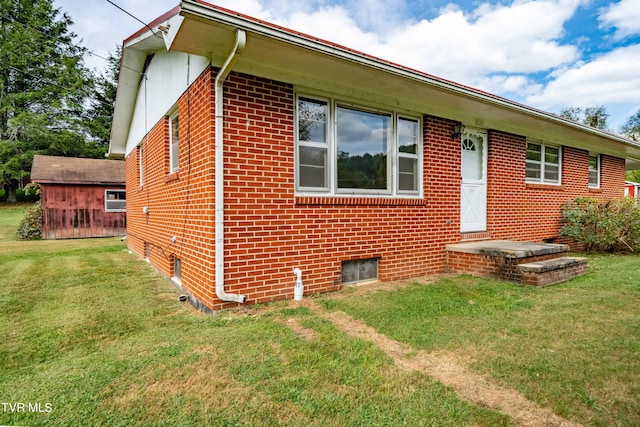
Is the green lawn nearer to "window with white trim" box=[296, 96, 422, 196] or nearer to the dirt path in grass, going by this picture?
the dirt path in grass

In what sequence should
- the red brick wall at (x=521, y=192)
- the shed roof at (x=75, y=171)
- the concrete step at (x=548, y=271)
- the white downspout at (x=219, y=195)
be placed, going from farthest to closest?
the shed roof at (x=75, y=171) < the red brick wall at (x=521, y=192) < the concrete step at (x=548, y=271) < the white downspout at (x=219, y=195)

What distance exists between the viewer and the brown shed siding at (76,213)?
13.7 meters

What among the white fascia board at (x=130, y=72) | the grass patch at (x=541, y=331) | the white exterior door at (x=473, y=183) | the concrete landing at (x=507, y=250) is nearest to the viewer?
the grass patch at (x=541, y=331)

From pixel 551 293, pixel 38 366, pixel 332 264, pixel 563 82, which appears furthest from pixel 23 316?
pixel 563 82

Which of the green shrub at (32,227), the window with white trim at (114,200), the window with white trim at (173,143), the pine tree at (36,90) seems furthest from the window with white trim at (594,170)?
the pine tree at (36,90)

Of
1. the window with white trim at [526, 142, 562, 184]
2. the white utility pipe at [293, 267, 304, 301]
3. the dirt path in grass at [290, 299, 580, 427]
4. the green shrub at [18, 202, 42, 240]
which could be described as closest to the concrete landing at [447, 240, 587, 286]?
the window with white trim at [526, 142, 562, 184]

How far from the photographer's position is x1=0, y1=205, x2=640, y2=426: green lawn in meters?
2.05

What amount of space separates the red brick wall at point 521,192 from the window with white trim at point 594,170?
525 millimetres

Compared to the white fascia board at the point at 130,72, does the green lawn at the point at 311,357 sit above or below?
below

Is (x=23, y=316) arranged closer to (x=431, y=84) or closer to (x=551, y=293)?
(x=431, y=84)

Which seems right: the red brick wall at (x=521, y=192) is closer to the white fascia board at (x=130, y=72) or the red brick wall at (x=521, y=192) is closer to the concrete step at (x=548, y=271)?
the concrete step at (x=548, y=271)

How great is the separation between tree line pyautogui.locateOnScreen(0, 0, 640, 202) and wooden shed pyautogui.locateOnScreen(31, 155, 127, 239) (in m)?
14.5

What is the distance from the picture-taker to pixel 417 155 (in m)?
5.73

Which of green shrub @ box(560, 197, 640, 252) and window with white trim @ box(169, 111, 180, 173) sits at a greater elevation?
window with white trim @ box(169, 111, 180, 173)
